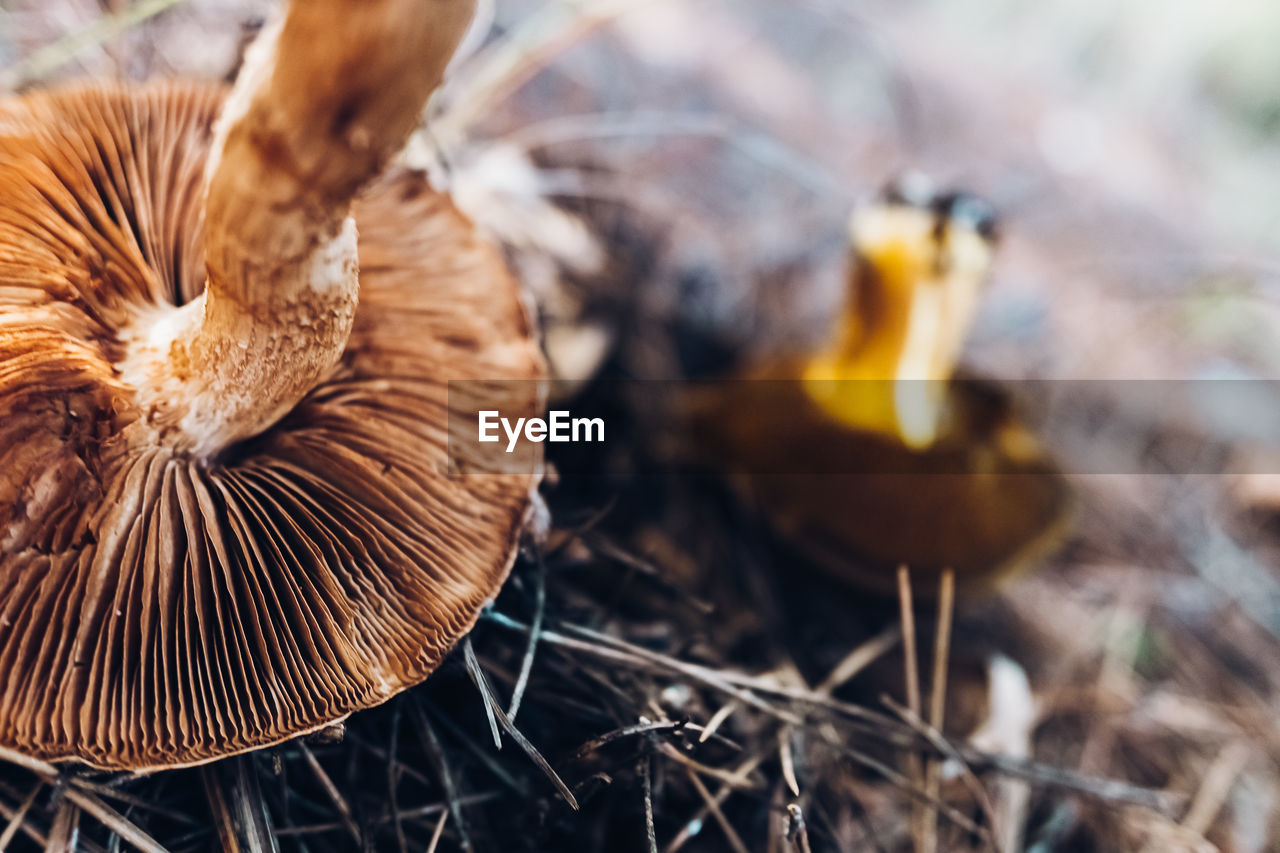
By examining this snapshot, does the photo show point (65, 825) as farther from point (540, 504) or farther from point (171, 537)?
point (540, 504)

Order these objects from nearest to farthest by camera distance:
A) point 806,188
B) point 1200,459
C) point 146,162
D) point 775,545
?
point 146,162, point 775,545, point 1200,459, point 806,188

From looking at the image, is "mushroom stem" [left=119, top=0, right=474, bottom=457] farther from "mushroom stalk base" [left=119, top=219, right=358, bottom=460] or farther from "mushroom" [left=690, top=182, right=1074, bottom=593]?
"mushroom" [left=690, top=182, right=1074, bottom=593]

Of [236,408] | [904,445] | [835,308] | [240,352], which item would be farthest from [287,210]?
[835,308]

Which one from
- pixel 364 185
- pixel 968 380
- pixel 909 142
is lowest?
pixel 968 380

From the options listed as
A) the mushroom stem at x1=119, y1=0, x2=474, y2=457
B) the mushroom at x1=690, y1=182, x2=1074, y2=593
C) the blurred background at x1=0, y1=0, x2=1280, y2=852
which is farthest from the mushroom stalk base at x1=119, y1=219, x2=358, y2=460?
the mushroom at x1=690, y1=182, x2=1074, y2=593

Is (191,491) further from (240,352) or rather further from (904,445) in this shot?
(904,445)

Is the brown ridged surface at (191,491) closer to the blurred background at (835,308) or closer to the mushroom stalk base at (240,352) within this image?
the mushroom stalk base at (240,352)

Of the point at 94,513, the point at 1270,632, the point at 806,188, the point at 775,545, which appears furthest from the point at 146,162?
the point at 1270,632

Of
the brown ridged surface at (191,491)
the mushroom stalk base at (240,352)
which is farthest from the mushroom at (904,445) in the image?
the mushroom stalk base at (240,352)
